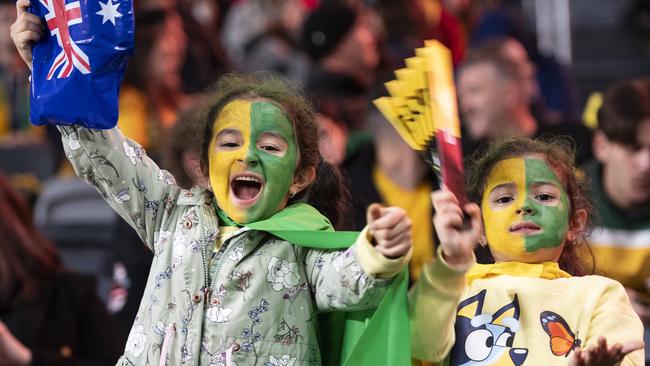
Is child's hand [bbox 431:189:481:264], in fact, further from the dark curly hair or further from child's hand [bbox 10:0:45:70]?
child's hand [bbox 10:0:45:70]

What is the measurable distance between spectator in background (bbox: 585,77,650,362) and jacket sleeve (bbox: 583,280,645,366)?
149 centimetres

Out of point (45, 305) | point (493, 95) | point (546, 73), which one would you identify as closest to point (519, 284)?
point (45, 305)

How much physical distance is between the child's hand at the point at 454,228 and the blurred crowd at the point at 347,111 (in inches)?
24.6

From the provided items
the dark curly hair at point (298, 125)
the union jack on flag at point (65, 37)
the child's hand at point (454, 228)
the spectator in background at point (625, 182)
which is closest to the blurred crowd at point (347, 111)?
the spectator in background at point (625, 182)

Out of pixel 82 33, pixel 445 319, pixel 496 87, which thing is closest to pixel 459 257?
pixel 445 319

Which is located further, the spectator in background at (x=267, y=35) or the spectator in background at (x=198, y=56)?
the spectator in background at (x=267, y=35)

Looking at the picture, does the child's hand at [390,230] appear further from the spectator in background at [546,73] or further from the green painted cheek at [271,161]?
the spectator in background at [546,73]

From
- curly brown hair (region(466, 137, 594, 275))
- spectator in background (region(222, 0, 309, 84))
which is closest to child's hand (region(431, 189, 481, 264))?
curly brown hair (region(466, 137, 594, 275))

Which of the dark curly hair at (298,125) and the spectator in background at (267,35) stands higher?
the spectator in background at (267,35)

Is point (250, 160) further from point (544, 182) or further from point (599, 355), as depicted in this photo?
point (599, 355)

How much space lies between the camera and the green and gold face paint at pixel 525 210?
3465mm

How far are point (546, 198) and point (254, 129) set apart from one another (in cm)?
74

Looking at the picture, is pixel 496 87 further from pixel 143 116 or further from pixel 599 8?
pixel 599 8

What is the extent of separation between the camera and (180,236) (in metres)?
3.44
